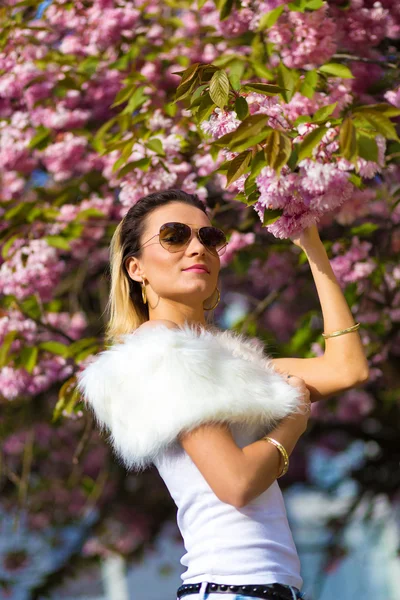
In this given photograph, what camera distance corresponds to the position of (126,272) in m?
2.36

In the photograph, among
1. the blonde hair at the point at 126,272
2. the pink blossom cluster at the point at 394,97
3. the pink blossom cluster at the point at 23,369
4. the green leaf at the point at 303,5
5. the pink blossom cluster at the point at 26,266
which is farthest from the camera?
the pink blossom cluster at the point at 26,266

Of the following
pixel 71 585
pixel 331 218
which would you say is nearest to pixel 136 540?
pixel 71 585

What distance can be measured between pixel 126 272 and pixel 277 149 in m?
0.67

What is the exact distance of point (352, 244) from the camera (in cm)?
A: 382

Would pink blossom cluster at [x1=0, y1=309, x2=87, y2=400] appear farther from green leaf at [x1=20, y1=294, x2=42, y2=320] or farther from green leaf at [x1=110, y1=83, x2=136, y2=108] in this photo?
green leaf at [x1=110, y1=83, x2=136, y2=108]

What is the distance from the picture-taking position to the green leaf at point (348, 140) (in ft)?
5.84

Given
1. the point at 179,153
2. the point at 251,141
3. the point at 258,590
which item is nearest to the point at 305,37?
the point at 179,153

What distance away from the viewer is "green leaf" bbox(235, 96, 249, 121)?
2.15 meters

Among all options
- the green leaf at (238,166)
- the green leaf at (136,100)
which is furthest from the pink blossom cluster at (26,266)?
the green leaf at (238,166)

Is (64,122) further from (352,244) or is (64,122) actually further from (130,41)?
(352,244)

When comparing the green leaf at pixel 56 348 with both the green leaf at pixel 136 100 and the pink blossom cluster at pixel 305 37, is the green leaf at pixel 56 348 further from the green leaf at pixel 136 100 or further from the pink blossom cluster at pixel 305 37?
A: the pink blossom cluster at pixel 305 37

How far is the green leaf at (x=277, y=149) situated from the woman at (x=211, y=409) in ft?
1.12

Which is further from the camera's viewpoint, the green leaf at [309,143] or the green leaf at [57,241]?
the green leaf at [57,241]

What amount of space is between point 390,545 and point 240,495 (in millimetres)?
10738
